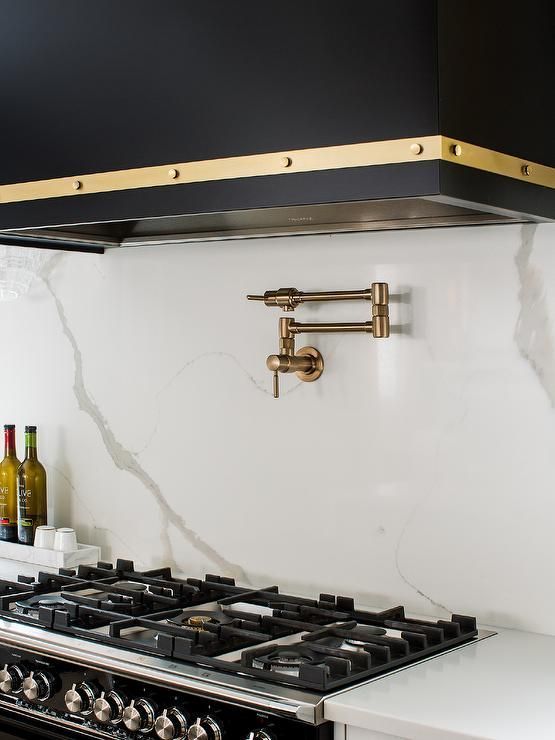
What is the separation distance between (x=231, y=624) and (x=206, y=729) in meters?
0.29

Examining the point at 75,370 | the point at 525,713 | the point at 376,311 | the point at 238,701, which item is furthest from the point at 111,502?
the point at 525,713

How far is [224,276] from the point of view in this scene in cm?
231

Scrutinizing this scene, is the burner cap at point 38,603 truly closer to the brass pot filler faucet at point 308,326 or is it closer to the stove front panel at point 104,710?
the stove front panel at point 104,710

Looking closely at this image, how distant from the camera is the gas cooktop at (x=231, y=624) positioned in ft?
5.33

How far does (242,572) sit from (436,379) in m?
0.65

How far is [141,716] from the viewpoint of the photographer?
5.40 feet

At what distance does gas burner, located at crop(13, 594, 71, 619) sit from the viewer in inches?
78.5

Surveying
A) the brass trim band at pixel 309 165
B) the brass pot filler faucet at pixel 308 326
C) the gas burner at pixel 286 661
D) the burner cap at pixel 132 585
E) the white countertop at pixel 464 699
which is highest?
the brass trim band at pixel 309 165

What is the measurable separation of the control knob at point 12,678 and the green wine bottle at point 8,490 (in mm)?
747

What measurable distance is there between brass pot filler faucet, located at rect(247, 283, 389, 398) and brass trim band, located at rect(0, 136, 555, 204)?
0.40 metres

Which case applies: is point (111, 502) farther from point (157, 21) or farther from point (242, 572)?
point (157, 21)

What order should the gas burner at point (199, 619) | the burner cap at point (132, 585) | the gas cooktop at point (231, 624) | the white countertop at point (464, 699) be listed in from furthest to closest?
the burner cap at point (132, 585) → the gas burner at point (199, 619) → the gas cooktop at point (231, 624) → the white countertop at point (464, 699)

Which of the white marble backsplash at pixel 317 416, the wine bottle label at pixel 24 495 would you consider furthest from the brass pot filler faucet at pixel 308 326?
the wine bottle label at pixel 24 495

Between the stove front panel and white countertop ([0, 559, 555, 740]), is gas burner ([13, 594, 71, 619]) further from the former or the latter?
white countertop ([0, 559, 555, 740])
